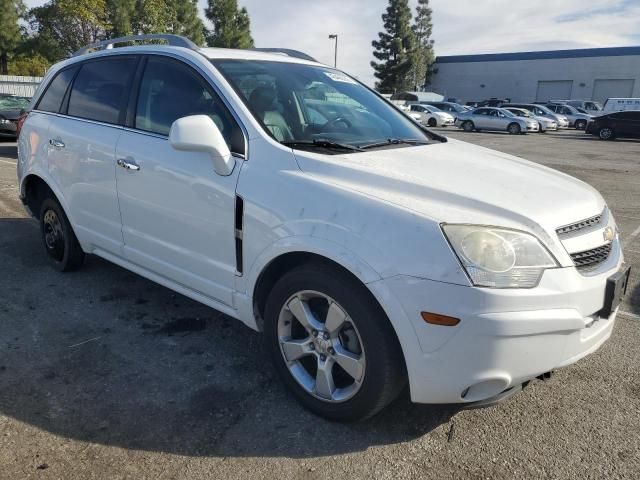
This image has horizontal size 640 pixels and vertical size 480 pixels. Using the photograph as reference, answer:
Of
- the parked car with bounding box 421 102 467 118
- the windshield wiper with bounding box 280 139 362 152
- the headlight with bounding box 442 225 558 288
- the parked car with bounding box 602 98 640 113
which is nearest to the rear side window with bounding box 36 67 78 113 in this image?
the windshield wiper with bounding box 280 139 362 152

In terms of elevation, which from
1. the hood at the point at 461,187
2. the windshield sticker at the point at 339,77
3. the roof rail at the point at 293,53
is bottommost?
the hood at the point at 461,187

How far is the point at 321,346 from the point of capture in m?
2.61

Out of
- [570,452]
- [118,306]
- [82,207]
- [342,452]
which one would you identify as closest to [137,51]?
[82,207]

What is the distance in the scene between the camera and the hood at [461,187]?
2.27 metres

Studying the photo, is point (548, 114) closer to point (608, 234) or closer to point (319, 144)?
point (608, 234)

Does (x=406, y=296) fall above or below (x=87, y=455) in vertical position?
above

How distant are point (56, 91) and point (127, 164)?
1637 millimetres

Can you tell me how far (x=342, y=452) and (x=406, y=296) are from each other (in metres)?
0.84

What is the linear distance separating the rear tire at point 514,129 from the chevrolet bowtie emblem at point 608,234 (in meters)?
29.0

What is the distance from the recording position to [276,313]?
8.93 feet

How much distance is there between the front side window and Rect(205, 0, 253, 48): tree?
42.2 metres

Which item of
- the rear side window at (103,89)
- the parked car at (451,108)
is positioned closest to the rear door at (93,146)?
the rear side window at (103,89)

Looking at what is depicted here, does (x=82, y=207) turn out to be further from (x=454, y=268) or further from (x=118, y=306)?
(x=454, y=268)

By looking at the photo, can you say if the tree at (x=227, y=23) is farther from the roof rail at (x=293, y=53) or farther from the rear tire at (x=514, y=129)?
the roof rail at (x=293, y=53)
